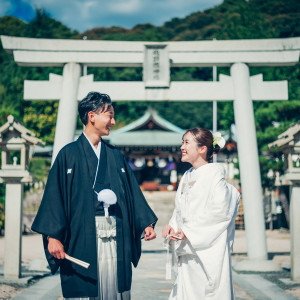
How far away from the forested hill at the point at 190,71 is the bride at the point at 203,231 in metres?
1.63

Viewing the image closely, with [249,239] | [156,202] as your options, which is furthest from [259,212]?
[156,202]

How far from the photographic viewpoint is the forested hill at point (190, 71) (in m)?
17.4

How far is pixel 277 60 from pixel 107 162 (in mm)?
6230

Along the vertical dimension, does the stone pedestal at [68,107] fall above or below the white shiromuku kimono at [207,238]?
above

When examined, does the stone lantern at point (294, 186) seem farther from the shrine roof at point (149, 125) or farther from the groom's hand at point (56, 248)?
the shrine roof at point (149, 125)

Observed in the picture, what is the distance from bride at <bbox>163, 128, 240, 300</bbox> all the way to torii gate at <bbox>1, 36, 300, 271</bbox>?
16.5 ft

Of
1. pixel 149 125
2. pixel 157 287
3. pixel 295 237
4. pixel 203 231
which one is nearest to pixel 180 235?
pixel 203 231

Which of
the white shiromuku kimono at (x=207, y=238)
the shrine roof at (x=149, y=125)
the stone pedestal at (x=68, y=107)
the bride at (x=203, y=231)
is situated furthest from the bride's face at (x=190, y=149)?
the shrine roof at (x=149, y=125)

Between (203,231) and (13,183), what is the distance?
15.2 ft

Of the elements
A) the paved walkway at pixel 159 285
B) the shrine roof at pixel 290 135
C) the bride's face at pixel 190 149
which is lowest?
the paved walkway at pixel 159 285

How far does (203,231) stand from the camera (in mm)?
3639

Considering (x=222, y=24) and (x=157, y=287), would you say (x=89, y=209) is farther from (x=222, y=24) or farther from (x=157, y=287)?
(x=222, y=24)

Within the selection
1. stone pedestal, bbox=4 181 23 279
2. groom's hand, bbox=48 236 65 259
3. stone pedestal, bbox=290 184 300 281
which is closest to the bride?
groom's hand, bbox=48 236 65 259

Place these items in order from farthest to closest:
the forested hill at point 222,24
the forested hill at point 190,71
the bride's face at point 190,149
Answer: the forested hill at point 222,24 < the forested hill at point 190,71 < the bride's face at point 190,149
